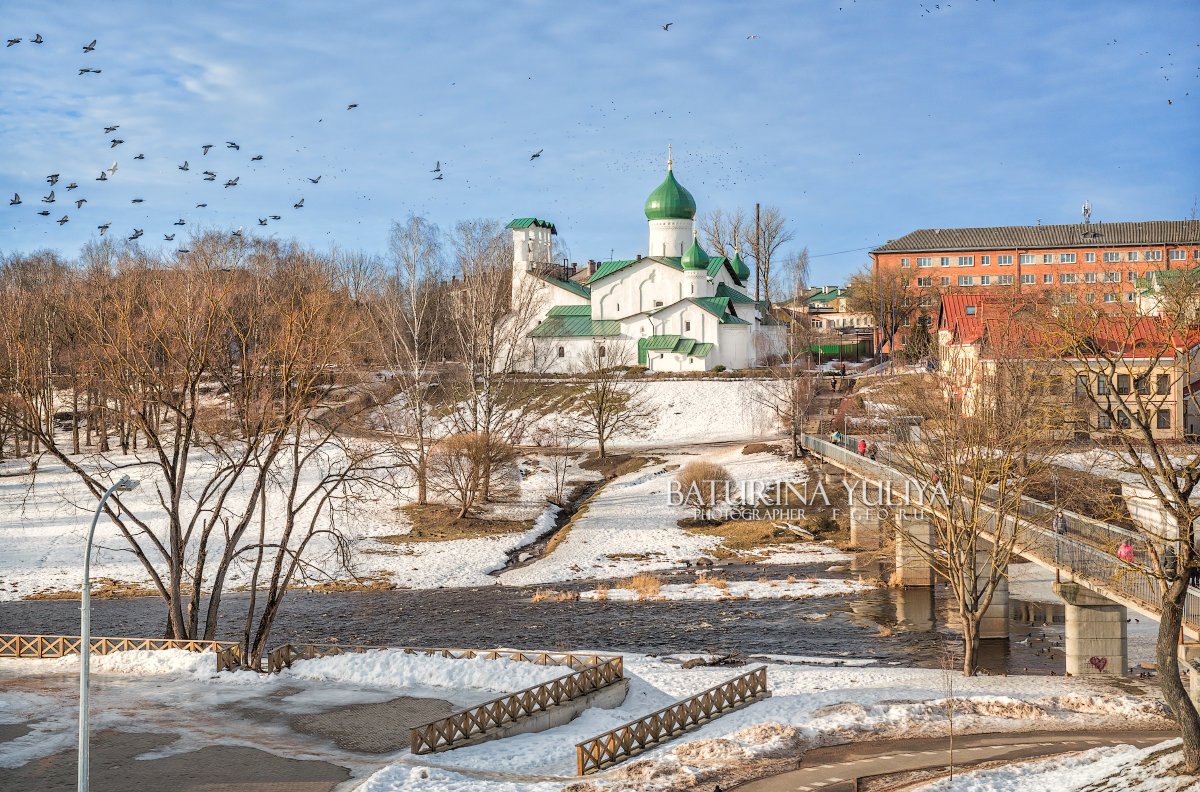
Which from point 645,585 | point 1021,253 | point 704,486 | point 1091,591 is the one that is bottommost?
point 645,585

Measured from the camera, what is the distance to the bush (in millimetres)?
46531

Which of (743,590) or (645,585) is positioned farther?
(645,585)

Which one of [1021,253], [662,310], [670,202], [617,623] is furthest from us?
[1021,253]

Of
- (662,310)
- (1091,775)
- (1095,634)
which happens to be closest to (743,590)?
(1095,634)

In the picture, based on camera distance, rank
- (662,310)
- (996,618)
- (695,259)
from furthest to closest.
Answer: (695,259)
(662,310)
(996,618)

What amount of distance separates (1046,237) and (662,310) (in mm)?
40230

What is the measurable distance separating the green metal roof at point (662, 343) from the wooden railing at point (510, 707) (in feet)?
183

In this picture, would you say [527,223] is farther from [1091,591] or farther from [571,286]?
[1091,591]

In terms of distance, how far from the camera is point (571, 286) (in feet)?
293

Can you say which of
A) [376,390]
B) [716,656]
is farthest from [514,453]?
[716,656]

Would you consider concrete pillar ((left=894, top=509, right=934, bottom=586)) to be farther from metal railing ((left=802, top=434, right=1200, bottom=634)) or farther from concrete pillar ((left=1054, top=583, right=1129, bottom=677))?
concrete pillar ((left=1054, top=583, right=1129, bottom=677))

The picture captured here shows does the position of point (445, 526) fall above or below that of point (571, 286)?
below

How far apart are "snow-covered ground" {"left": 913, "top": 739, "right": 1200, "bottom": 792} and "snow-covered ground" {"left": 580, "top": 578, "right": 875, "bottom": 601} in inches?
721

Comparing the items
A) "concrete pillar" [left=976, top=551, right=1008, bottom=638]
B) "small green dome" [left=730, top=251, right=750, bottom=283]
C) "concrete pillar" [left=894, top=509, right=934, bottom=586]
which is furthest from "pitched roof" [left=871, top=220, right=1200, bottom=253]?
"concrete pillar" [left=976, top=551, right=1008, bottom=638]
